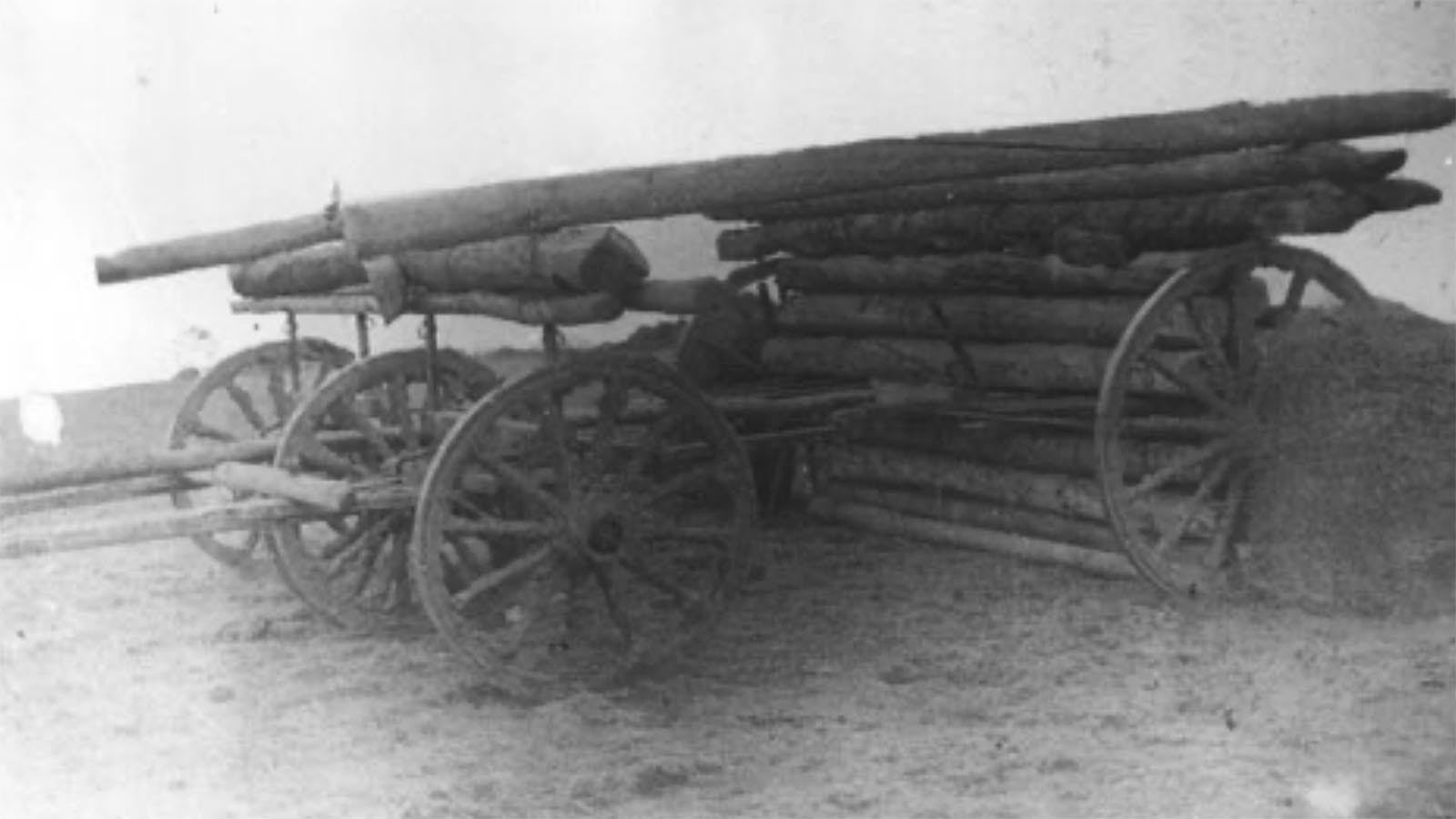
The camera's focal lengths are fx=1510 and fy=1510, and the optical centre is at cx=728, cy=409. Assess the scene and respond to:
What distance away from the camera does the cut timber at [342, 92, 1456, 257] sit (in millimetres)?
5355

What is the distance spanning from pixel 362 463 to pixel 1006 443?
10.5ft

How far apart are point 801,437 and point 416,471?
2.01 metres

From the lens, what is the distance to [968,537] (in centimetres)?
779

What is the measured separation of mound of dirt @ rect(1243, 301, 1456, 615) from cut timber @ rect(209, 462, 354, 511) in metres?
3.85

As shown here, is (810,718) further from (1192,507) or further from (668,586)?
(1192,507)

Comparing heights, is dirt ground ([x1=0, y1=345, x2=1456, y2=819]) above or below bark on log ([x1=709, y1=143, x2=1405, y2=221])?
below

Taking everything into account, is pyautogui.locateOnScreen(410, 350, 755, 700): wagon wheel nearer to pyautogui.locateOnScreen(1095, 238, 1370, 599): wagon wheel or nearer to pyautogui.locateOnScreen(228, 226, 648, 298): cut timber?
pyautogui.locateOnScreen(228, 226, 648, 298): cut timber

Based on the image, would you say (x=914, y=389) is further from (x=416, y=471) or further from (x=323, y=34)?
(x=323, y=34)

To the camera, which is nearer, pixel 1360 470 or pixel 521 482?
pixel 521 482

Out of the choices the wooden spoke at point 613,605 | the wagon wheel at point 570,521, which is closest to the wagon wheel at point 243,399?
the wagon wheel at point 570,521

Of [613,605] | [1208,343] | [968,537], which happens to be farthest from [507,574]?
[1208,343]

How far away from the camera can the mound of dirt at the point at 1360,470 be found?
20.3 feet

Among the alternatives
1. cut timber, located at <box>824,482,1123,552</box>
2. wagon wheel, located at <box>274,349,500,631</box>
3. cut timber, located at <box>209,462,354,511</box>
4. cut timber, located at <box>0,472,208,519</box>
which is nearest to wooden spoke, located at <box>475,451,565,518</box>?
cut timber, located at <box>209,462,354,511</box>

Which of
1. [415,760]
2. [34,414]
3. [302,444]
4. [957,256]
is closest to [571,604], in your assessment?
[415,760]
